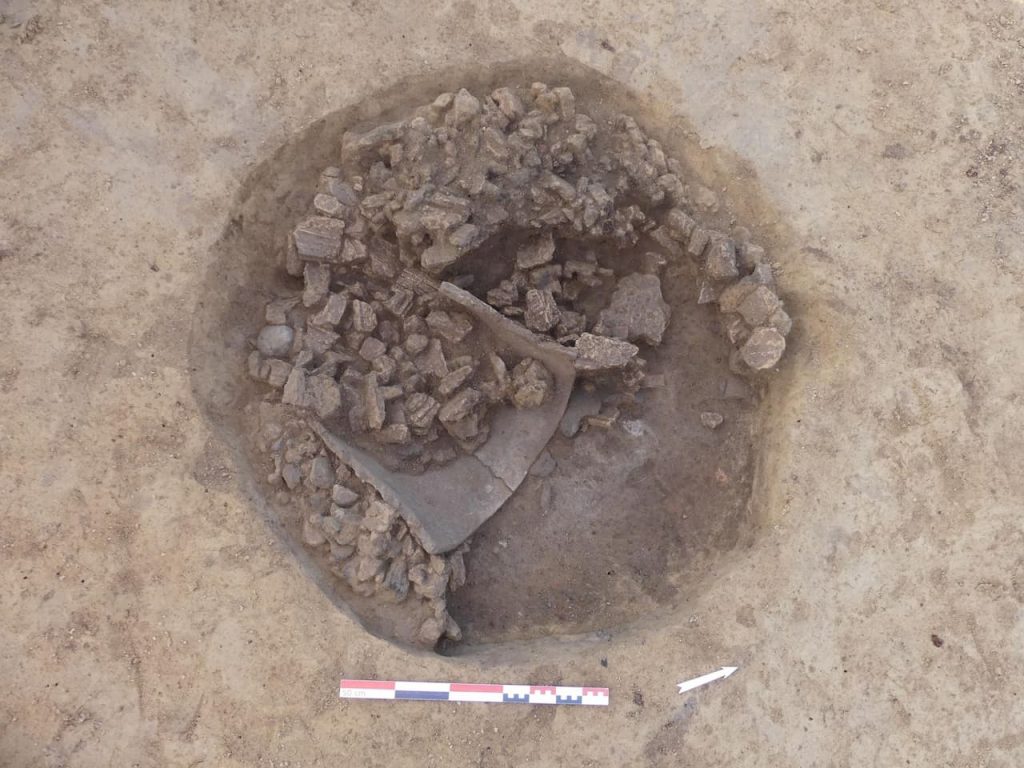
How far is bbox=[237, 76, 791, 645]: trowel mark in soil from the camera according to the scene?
3.26 meters

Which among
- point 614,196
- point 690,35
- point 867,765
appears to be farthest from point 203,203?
point 867,765

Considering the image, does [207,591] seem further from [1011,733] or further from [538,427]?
[1011,733]

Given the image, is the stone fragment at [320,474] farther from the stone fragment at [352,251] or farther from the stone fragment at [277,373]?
the stone fragment at [352,251]

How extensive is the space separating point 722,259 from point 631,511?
4.73ft

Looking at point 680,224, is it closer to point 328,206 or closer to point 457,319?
point 457,319

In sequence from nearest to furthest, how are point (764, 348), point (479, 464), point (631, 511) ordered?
point (764, 348), point (479, 464), point (631, 511)

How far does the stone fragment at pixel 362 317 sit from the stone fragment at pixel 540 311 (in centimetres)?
80

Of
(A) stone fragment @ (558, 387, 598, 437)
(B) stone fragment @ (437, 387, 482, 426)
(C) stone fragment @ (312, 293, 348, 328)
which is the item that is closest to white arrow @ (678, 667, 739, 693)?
(A) stone fragment @ (558, 387, 598, 437)

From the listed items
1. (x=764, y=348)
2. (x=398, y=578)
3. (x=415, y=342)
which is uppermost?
(x=764, y=348)

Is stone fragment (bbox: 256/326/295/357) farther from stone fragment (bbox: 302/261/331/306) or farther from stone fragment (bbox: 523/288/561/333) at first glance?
stone fragment (bbox: 523/288/561/333)

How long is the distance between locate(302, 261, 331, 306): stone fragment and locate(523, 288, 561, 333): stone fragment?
104 centimetres

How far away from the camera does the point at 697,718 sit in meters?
3.09

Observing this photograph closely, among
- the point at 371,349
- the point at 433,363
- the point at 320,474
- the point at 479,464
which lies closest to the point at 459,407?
the point at 433,363

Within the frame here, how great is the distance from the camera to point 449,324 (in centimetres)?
359
